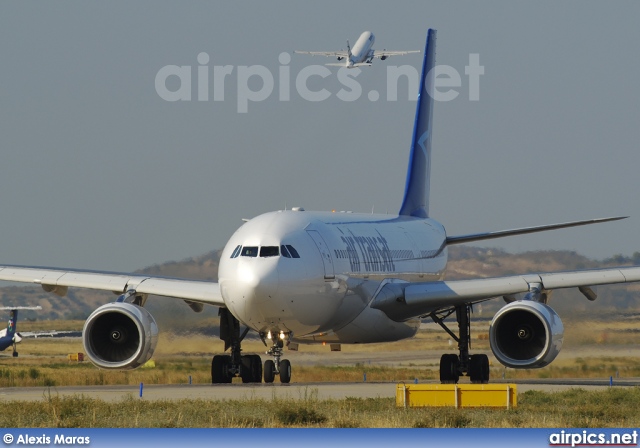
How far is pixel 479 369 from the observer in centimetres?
3356

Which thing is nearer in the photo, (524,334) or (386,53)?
(524,334)

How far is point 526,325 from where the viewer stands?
3031 centimetres

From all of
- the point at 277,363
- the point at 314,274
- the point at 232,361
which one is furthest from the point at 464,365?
the point at 314,274

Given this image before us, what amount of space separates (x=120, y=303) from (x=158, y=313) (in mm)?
8613

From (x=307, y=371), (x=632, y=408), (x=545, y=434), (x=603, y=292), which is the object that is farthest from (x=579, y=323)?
(x=545, y=434)

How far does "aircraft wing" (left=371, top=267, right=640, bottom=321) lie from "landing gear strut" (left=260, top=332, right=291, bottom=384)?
3.25 meters

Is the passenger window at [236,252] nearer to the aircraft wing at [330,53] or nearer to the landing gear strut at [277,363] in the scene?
the landing gear strut at [277,363]

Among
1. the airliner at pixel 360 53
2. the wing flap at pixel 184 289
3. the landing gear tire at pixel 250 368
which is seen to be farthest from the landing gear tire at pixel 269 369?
the airliner at pixel 360 53

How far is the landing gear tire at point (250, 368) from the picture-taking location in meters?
33.6

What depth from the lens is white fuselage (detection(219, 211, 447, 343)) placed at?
2778cm

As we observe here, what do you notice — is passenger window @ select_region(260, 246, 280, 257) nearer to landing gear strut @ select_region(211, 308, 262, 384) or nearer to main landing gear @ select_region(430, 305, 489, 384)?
landing gear strut @ select_region(211, 308, 262, 384)

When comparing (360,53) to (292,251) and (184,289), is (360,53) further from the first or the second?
(292,251)

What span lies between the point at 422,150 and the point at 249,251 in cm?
1734

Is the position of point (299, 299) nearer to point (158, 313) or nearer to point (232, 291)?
point (232, 291)
